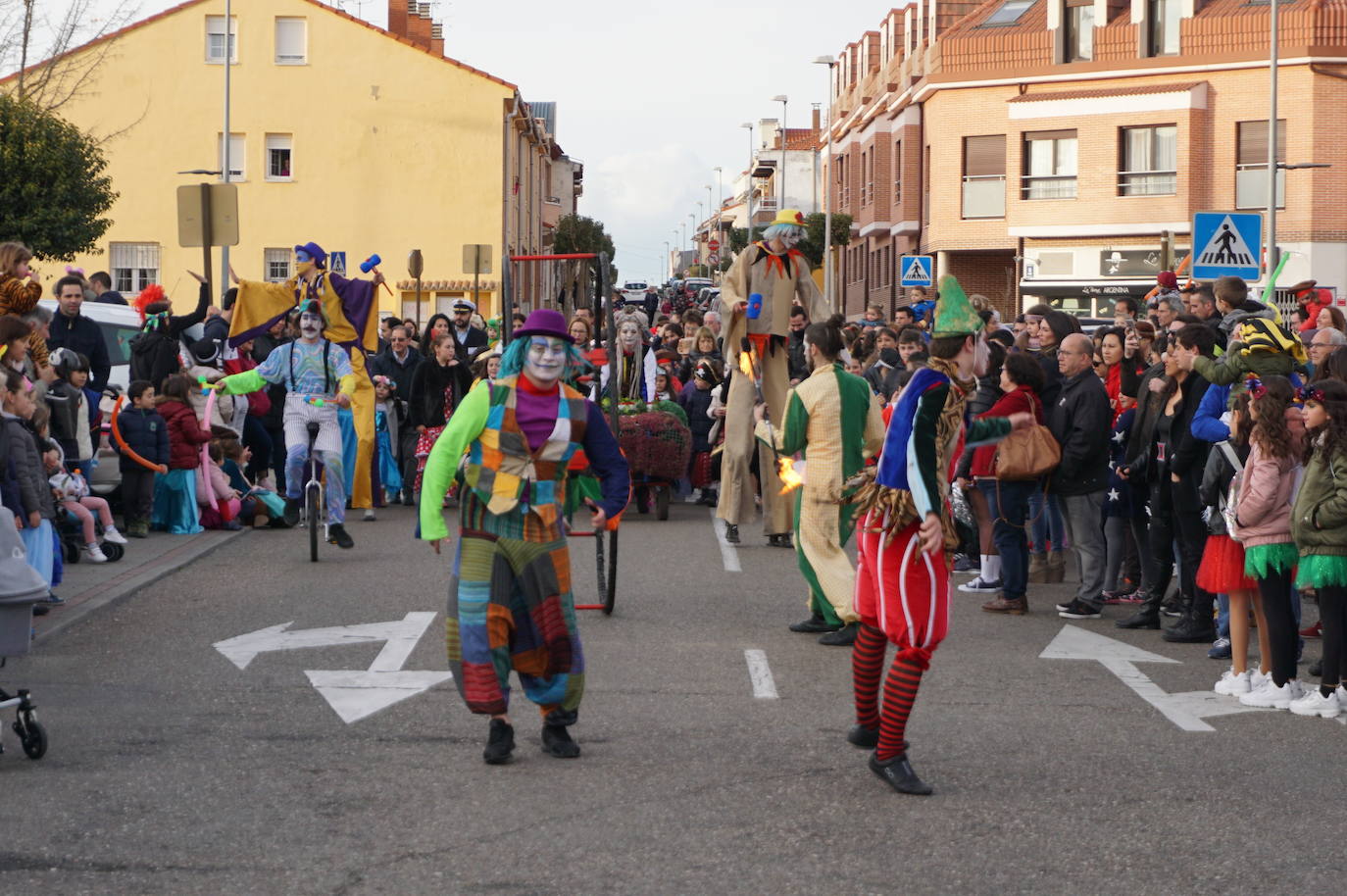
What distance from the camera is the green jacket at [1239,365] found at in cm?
1015

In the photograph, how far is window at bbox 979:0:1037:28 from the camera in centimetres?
5131

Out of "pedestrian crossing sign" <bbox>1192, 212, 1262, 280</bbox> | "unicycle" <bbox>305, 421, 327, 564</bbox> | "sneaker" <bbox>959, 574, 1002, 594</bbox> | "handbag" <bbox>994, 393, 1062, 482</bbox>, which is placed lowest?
"sneaker" <bbox>959, 574, 1002, 594</bbox>

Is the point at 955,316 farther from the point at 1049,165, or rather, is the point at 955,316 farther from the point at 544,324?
the point at 1049,165

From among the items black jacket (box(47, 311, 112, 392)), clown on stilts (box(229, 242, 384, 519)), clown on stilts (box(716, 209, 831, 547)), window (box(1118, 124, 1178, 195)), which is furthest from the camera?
window (box(1118, 124, 1178, 195))

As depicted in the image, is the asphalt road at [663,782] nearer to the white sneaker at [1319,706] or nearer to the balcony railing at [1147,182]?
the white sneaker at [1319,706]

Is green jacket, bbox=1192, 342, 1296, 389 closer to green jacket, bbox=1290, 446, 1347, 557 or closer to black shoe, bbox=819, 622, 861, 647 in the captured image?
green jacket, bbox=1290, 446, 1347, 557

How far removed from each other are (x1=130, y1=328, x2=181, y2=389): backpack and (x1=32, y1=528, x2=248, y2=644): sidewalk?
62.7 inches

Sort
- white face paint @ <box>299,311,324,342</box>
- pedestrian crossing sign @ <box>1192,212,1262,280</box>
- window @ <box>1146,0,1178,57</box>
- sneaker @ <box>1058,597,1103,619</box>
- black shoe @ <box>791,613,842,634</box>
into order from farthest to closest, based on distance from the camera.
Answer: window @ <box>1146,0,1178,57</box>, pedestrian crossing sign @ <box>1192,212,1262,280</box>, white face paint @ <box>299,311,324,342</box>, sneaker @ <box>1058,597,1103,619</box>, black shoe @ <box>791,613,842,634</box>

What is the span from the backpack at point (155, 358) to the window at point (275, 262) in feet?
115

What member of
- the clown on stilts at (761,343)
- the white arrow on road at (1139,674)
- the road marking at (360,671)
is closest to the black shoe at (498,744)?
the road marking at (360,671)

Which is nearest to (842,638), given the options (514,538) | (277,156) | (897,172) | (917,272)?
(514,538)

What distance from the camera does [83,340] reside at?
50.9 ft

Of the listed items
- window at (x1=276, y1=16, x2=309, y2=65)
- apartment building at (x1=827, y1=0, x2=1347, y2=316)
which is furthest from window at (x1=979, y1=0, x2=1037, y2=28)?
window at (x1=276, y1=16, x2=309, y2=65)

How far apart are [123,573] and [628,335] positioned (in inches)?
257
